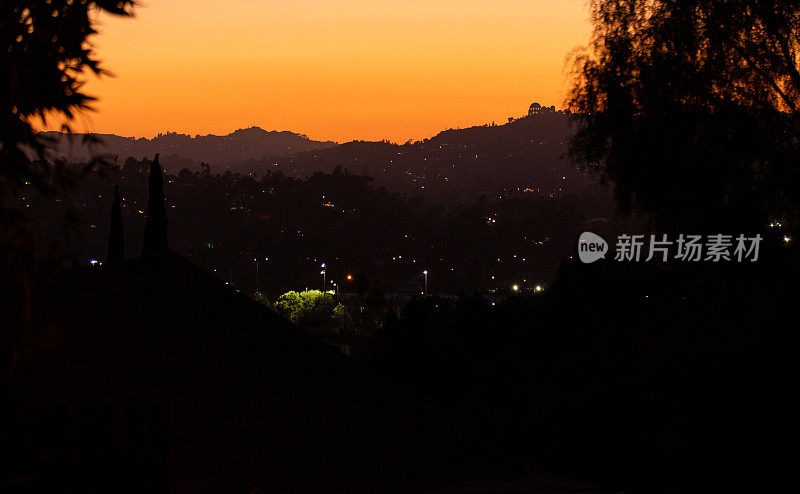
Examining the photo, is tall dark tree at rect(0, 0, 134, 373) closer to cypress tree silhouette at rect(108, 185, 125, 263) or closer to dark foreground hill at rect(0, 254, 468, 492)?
dark foreground hill at rect(0, 254, 468, 492)

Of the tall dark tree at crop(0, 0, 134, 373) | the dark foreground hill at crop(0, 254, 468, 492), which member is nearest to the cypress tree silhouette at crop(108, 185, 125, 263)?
the dark foreground hill at crop(0, 254, 468, 492)

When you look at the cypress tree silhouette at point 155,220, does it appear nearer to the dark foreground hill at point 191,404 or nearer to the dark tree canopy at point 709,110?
the dark foreground hill at point 191,404

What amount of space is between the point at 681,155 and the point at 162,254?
12867 millimetres

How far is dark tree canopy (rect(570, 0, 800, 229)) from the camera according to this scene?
18312 millimetres

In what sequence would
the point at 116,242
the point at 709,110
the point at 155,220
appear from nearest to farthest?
the point at 155,220 < the point at 116,242 < the point at 709,110

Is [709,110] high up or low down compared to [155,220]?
up

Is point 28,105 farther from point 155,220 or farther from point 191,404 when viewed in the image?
point 155,220

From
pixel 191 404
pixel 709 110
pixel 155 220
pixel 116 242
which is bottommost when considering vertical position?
pixel 191 404

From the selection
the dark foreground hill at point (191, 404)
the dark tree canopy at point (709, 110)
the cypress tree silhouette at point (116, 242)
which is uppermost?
the dark tree canopy at point (709, 110)

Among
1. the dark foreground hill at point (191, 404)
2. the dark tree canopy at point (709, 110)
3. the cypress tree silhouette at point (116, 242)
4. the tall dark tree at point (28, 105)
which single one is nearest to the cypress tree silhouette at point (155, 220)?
the dark foreground hill at point (191, 404)

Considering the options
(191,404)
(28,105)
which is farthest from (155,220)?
(28,105)

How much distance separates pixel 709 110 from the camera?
18547 millimetres

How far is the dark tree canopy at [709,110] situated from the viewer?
18312 mm

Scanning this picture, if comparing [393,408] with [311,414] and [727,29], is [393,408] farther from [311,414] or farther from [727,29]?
[727,29]
